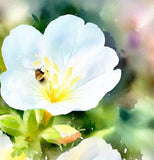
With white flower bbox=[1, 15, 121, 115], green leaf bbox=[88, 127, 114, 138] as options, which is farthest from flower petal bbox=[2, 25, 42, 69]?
green leaf bbox=[88, 127, 114, 138]

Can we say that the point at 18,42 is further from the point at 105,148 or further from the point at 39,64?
the point at 105,148

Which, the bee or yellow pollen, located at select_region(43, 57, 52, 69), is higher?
yellow pollen, located at select_region(43, 57, 52, 69)

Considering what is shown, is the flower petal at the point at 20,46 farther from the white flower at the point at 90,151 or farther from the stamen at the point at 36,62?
the white flower at the point at 90,151

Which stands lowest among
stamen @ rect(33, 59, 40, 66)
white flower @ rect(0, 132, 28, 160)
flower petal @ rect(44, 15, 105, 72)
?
white flower @ rect(0, 132, 28, 160)

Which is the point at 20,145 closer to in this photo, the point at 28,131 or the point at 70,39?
the point at 28,131

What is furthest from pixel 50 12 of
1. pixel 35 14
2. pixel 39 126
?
pixel 39 126

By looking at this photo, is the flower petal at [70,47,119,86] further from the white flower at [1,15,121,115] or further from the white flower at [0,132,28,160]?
the white flower at [0,132,28,160]

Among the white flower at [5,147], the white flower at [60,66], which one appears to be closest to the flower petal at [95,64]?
the white flower at [60,66]
